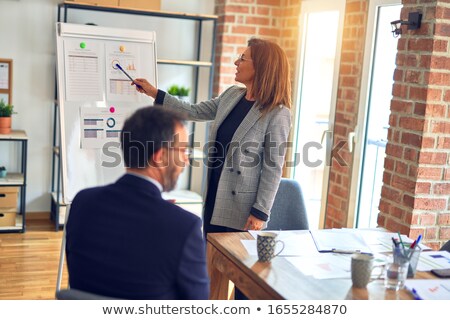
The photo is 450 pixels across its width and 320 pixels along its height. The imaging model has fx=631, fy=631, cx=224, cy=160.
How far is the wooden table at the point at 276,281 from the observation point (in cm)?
190

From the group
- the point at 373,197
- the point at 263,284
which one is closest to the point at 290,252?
the point at 263,284

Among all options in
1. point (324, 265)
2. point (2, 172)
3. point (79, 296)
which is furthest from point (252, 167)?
point (2, 172)

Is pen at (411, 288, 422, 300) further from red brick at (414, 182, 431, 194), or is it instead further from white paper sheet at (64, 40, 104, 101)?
white paper sheet at (64, 40, 104, 101)

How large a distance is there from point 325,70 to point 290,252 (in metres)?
2.53

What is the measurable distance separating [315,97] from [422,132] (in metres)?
1.69

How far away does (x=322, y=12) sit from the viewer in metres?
4.47

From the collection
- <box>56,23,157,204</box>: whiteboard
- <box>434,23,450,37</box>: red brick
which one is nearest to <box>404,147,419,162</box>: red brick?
<box>434,23,450,37</box>: red brick

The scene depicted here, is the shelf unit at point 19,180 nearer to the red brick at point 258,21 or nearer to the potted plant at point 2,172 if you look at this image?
the potted plant at point 2,172

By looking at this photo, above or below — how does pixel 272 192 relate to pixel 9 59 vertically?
below

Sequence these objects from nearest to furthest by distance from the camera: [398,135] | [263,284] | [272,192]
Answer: [263,284] → [272,192] → [398,135]

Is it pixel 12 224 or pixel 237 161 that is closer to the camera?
pixel 237 161

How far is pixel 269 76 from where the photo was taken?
9.15 feet

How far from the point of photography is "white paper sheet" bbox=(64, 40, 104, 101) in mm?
3428

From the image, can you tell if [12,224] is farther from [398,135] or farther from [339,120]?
[398,135]
